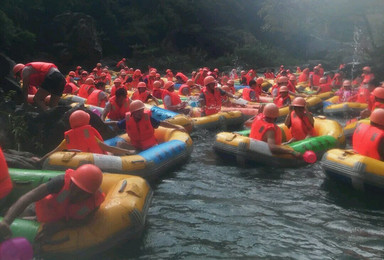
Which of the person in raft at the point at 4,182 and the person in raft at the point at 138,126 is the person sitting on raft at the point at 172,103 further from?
the person in raft at the point at 4,182

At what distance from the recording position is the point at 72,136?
605 cm

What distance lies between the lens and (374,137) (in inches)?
237

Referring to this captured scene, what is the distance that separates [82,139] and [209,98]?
4.60 metres

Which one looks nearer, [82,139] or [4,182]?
[4,182]

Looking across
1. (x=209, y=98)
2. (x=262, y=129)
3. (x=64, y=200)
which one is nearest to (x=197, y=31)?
(x=209, y=98)

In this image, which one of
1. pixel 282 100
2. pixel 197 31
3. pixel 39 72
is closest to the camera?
pixel 39 72

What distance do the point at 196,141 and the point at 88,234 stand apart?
5.43 meters

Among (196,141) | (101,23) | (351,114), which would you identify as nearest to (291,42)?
(101,23)

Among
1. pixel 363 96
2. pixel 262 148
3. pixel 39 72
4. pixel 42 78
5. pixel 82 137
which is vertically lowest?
pixel 363 96

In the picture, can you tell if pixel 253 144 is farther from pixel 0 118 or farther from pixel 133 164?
pixel 0 118

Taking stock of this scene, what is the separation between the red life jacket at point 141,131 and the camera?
696cm

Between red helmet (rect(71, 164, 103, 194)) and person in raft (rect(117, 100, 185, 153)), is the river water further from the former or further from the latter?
red helmet (rect(71, 164, 103, 194))

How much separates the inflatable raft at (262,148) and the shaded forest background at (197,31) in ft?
53.4

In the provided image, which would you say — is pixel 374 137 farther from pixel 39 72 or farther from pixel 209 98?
pixel 39 72
